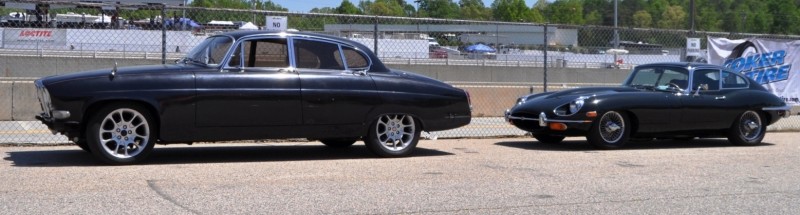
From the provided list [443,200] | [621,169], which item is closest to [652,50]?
[621,169]

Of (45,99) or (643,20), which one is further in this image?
(643,20)

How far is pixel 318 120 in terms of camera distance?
9.57 meters

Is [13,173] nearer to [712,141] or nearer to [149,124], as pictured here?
[149,124]

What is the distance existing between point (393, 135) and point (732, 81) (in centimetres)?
507

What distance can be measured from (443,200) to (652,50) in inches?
603

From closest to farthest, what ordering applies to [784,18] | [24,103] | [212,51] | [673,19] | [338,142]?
1. [212,51]
2. [338,142]
3. [24,103]
4. [784,18]
5. [673,19]

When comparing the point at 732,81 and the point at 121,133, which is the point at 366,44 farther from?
the point at 121,133

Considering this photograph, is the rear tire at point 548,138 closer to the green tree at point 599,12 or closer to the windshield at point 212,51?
the windshield at point 212,51

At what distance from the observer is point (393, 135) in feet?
33.2

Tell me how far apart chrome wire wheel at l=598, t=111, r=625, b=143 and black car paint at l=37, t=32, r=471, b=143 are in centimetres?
206

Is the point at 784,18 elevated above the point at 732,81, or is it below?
above

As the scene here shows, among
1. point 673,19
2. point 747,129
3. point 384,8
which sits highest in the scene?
point 384,8

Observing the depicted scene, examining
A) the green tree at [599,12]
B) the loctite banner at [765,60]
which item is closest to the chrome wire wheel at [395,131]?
the loctite banner at [765,60]

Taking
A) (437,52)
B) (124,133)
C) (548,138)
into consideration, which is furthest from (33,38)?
(124,133)
